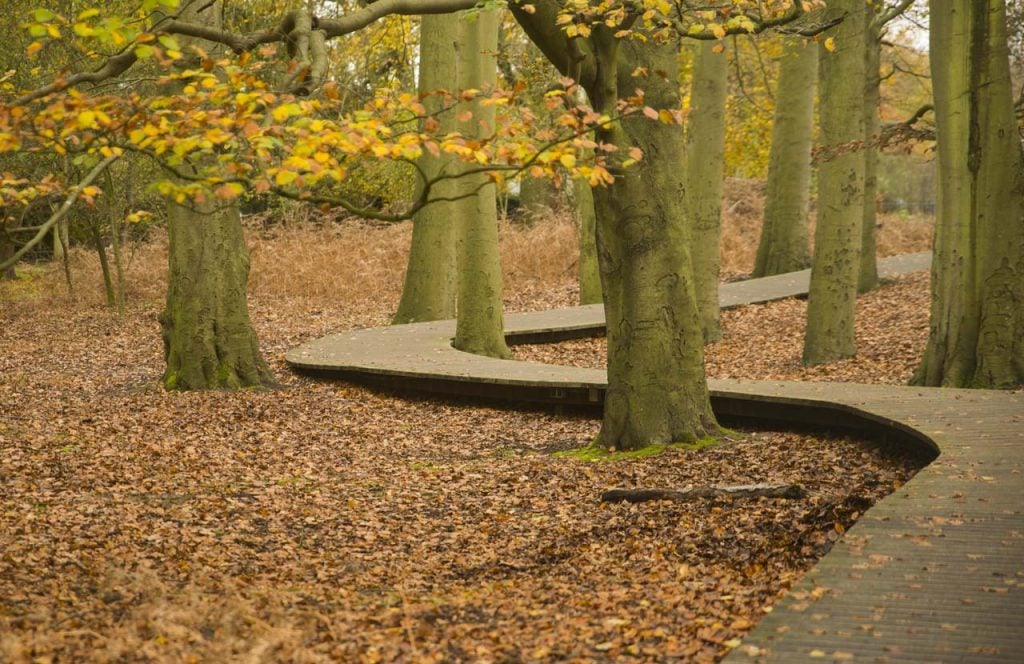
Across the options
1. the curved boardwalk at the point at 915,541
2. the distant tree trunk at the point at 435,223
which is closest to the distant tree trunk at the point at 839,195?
the curved boardwalk at the point at 915,541

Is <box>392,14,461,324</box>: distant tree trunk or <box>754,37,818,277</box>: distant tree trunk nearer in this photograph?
<box>392,14,461,324</box>: distant tree trunk

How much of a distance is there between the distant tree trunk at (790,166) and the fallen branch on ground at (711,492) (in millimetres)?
11111

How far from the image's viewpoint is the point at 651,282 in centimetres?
889

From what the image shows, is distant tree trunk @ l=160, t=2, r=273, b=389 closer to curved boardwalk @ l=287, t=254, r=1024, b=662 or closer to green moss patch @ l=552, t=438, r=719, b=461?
curved boardwalk @ l=287, t=254, r=1024, b=662

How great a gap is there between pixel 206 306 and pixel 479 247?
3.51 m

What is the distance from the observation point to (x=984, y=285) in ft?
32.7

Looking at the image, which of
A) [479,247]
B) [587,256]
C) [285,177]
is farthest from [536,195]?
[285,177]

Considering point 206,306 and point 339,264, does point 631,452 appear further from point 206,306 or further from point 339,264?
point 339,264

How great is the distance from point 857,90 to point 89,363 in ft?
35.0

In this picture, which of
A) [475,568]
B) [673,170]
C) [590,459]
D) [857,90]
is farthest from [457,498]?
[857,90]

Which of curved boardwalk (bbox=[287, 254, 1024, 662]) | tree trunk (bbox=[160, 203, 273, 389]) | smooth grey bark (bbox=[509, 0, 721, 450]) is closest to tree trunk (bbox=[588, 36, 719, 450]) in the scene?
smooth grey bark (bbox=[509, 0, 721, 450])

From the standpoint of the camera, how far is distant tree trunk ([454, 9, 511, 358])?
13.9 m

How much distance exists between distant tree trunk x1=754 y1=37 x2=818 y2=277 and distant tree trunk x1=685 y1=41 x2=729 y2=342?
2.45 meters

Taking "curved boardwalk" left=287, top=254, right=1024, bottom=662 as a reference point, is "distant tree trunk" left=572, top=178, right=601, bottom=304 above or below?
above
